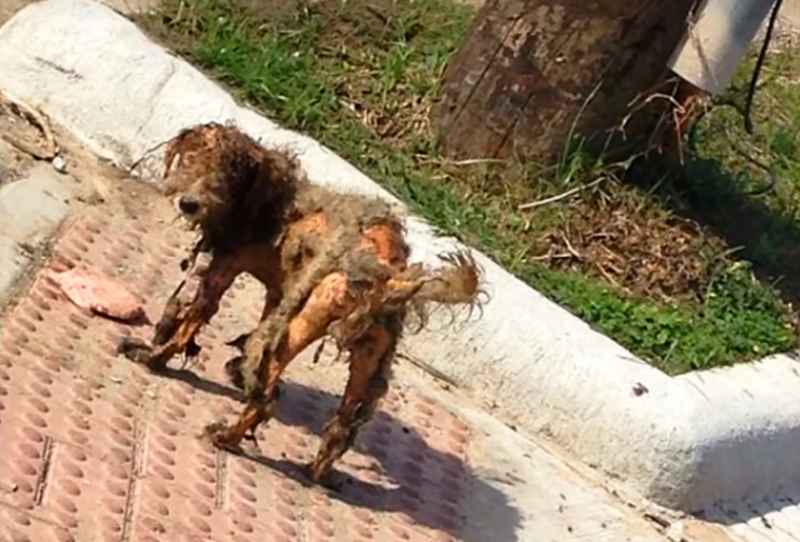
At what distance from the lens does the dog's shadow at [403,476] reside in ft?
14.5

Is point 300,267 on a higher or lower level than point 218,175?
lower

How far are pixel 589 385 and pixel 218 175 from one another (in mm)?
1395

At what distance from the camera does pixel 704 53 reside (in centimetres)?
552

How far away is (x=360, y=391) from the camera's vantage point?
4.19m

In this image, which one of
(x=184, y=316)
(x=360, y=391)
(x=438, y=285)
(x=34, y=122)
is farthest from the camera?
(x=34, y=122)

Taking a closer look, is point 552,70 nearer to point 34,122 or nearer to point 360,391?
point 34,122

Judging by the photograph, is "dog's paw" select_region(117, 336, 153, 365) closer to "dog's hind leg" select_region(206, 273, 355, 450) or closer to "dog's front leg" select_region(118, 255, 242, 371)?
"dog's front leg" select_region(118, 255, 242, 371)

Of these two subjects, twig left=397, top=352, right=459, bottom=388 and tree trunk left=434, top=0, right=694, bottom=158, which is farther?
tree trunk left=434, top=0, right=694, bottom=158

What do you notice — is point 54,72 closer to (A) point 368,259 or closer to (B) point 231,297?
(B) point 231,297

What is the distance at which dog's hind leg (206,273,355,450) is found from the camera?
4.08m

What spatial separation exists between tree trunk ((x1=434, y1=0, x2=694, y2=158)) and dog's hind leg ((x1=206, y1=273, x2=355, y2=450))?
6.27 ft

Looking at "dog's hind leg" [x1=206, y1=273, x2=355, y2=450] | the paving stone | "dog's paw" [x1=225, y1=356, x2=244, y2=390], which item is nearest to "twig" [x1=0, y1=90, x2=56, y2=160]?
the paving stone

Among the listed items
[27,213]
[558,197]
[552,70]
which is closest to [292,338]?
[27,213]

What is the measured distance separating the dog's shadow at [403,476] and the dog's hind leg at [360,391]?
5.2 inches
